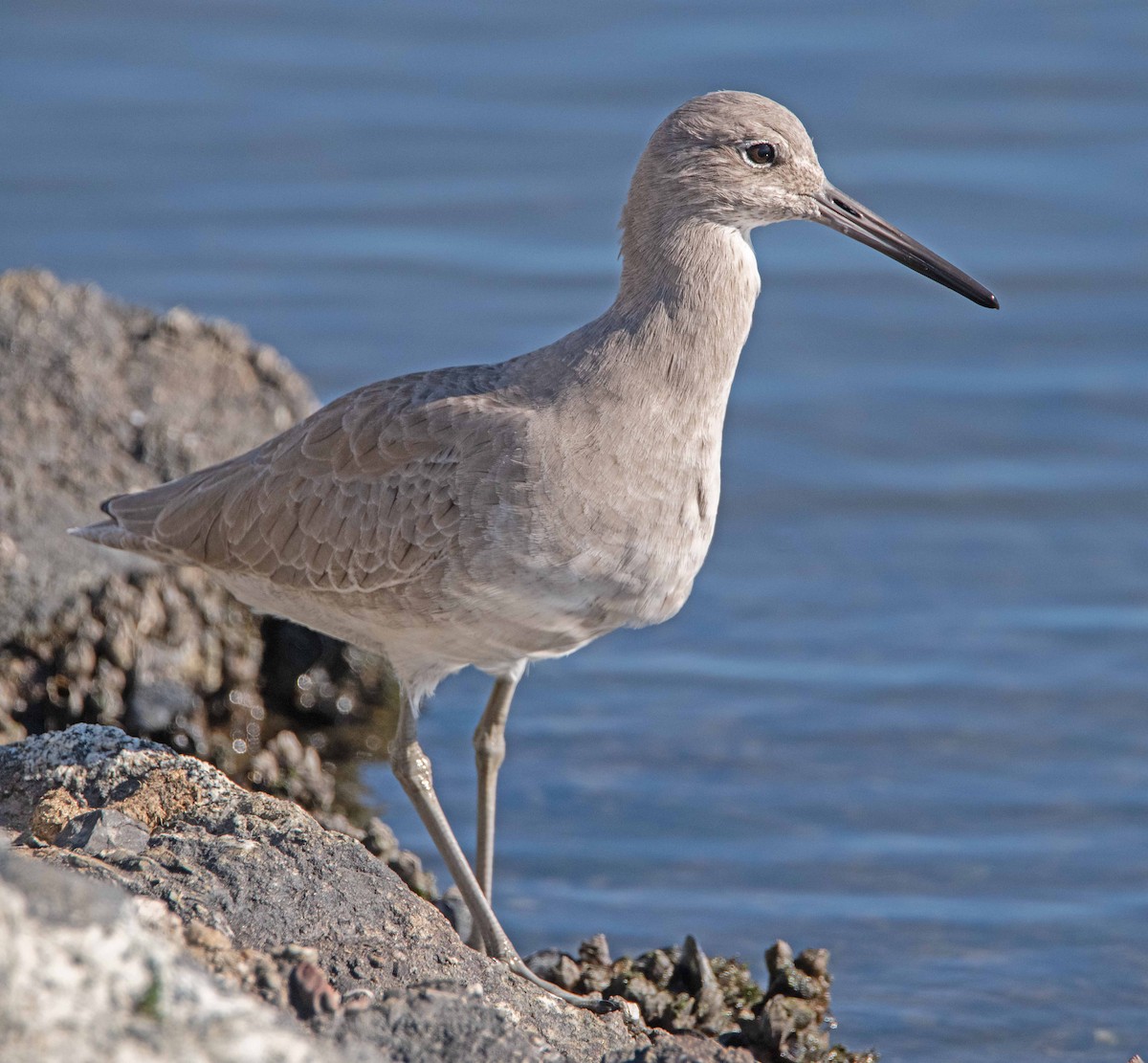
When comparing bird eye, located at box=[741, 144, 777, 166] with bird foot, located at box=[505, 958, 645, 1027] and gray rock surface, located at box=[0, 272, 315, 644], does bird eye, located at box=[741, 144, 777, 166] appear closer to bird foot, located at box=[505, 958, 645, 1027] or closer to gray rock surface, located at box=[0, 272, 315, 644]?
bird foot, located at box=[505, 958, 645, 1027]

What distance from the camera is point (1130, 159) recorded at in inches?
415

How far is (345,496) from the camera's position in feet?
17.7

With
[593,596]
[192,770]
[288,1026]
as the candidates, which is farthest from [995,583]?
[288,1026]

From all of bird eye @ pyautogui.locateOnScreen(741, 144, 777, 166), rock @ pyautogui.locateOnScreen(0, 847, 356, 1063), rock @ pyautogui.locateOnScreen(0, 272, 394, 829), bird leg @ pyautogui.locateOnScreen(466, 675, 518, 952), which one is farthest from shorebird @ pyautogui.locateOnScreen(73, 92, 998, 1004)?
rock @ pyautogui.locateOnScreen(0, 847, 356, 1063)

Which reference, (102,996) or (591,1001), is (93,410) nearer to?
(591,1001)

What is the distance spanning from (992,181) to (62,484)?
20.5 ft

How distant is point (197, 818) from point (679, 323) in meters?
1.97

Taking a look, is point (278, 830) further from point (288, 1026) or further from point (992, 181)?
point (992, 181)

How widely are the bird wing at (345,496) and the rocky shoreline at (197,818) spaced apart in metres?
0.77

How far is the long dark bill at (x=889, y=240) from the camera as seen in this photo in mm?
5285

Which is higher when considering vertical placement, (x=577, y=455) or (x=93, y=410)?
(x=93, y=410)

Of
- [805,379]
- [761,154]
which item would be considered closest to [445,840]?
[761,154]

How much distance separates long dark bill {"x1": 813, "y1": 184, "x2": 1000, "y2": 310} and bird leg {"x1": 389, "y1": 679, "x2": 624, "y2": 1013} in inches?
77.1

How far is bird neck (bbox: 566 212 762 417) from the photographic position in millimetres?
4988
